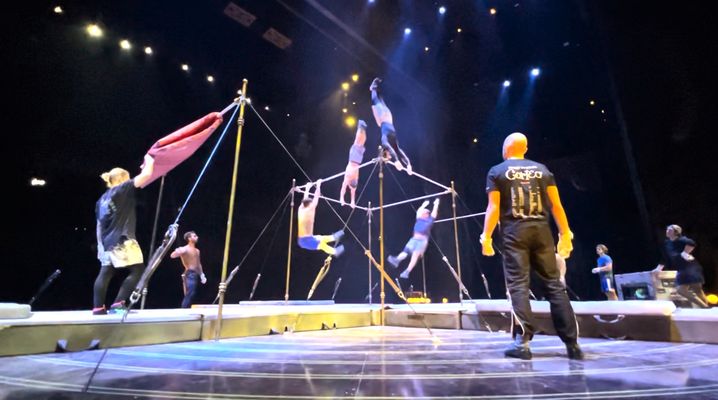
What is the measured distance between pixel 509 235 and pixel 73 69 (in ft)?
24.5

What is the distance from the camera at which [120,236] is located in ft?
10.6

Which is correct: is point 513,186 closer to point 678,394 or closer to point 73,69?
point 678,394

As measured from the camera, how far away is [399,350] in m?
2.42

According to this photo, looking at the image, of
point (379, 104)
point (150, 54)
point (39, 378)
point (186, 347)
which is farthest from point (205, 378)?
point (150, 54)

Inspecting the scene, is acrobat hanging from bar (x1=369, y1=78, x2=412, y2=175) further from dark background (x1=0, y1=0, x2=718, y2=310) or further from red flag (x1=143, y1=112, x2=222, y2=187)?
red flag (x1=143, y1=112, x2=222, y2=187)

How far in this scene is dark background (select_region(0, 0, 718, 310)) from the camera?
5.66m

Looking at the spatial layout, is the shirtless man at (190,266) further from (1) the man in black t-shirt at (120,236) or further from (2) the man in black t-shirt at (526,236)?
(2) the man in black t-shirt at (526,236)

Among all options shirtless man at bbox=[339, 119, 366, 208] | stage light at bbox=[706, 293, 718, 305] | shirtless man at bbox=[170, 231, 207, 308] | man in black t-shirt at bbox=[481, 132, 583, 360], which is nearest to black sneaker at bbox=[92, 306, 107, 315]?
shirtless man at bbox=[170, 231, 207, 308]

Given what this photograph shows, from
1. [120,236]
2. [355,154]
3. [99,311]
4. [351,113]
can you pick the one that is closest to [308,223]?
[355,154]

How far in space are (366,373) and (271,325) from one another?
7.29 feet

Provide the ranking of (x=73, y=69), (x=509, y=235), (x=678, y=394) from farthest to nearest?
(x=73, y=69), (x=509, y=235), (x=678, y=394)

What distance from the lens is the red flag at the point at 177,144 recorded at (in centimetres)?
337

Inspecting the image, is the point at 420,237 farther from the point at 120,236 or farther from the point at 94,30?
the point at 94,30

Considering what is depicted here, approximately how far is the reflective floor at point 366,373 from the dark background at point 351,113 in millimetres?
5137
